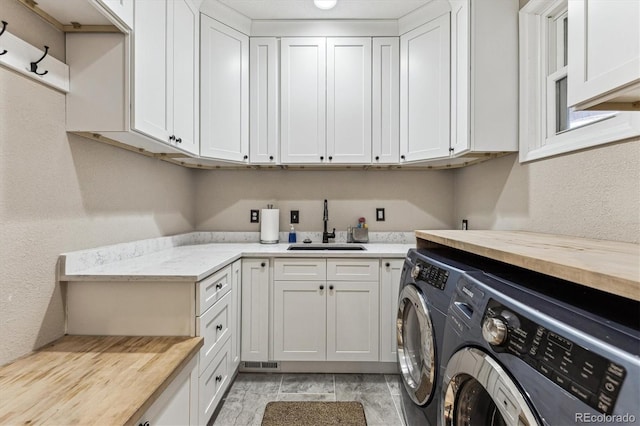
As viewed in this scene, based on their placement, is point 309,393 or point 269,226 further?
point 269,226

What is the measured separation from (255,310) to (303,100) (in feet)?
5.42

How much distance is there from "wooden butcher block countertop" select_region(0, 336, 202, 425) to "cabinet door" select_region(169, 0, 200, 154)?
114 cm

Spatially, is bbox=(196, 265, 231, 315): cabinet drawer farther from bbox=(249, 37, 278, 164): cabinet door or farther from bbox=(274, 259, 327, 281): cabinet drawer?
bbox=(249, 37, 278, 164): cabinet door

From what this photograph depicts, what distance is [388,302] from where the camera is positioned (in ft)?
7.23

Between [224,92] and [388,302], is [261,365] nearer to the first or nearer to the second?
[388,302]

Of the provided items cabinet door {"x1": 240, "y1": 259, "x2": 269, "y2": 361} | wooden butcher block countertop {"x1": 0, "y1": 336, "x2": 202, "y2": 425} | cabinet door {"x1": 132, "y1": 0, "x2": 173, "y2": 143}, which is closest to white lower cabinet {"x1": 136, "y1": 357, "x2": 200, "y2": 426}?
wooden butcher block countertop {"x1": 0, "y1": 336, "x2": 202, "y2": 425}

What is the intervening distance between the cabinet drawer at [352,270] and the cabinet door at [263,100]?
3.17 feet

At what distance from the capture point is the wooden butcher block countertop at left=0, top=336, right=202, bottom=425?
830mm

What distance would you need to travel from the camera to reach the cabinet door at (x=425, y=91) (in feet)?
7.14

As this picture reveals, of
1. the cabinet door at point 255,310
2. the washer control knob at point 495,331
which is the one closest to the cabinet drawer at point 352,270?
the cabinet door at point 255,310

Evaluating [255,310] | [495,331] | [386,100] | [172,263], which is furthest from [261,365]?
[386,100]

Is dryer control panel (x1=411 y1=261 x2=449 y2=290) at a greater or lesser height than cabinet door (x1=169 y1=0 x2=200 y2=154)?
lesser

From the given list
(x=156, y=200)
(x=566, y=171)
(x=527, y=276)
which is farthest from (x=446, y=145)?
(x=156, y=200)

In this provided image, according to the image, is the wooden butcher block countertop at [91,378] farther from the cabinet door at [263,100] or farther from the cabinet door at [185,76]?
the cabinet door at [263,100]
